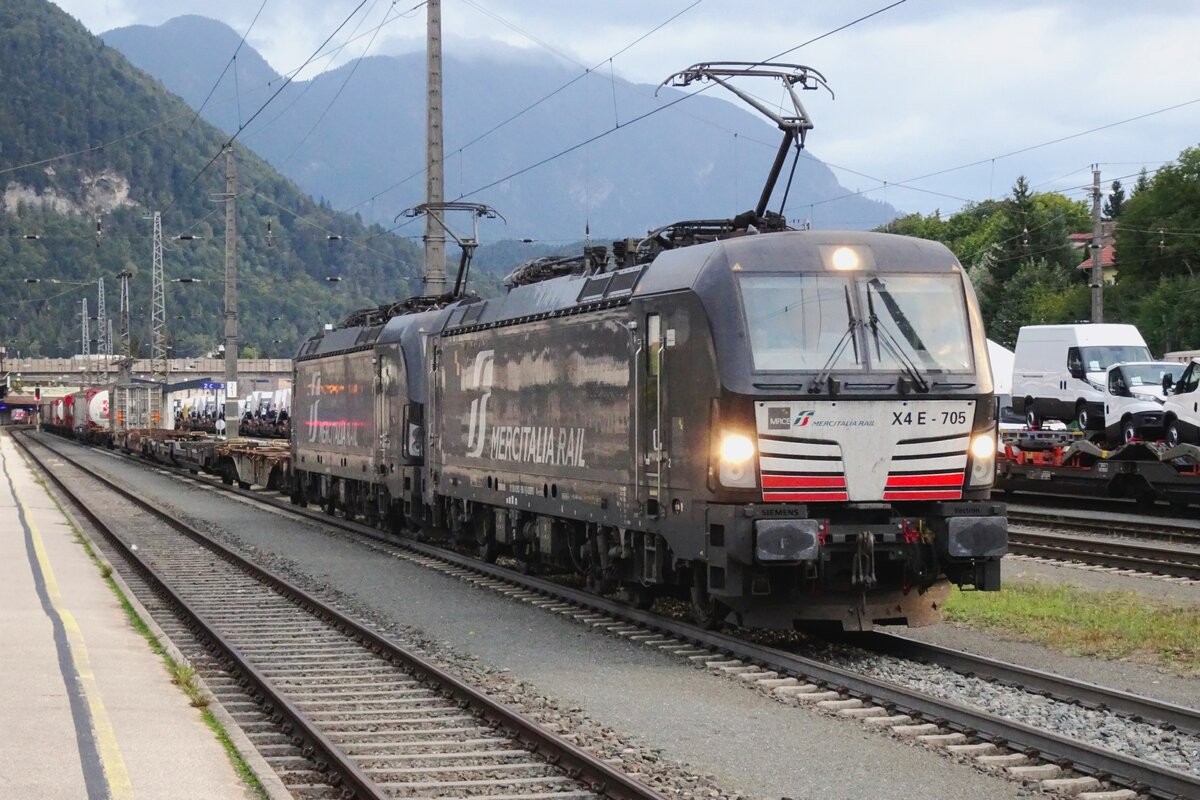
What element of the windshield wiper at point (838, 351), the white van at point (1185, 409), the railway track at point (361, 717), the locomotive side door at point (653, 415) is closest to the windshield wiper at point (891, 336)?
the windshield wiper at point (838, 351)

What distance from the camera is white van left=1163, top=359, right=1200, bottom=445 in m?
27.2

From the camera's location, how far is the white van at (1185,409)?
27203 mm

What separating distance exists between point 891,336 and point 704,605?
2997 mm

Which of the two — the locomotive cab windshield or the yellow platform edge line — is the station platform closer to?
the yellow platform edge line

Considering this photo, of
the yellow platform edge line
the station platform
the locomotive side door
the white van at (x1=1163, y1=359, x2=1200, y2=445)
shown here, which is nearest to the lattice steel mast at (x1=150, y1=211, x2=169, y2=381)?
→ the white van at (x1=1163, y1=359, x2=1200, y2=445)

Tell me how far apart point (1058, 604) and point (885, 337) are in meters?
4.50

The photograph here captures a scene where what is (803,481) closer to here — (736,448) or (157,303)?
(736,448)

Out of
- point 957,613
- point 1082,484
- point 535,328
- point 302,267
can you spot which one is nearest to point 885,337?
point 957,613

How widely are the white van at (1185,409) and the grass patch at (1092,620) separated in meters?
11.1

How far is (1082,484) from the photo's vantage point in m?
28.5

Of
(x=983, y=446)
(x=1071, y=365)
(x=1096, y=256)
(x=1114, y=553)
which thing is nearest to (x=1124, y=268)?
(x=1096, y=256)

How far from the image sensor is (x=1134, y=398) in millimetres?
32125

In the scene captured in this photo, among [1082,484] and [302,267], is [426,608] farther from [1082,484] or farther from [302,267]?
[302,267]

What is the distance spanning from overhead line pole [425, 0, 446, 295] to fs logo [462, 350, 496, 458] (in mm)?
9059
